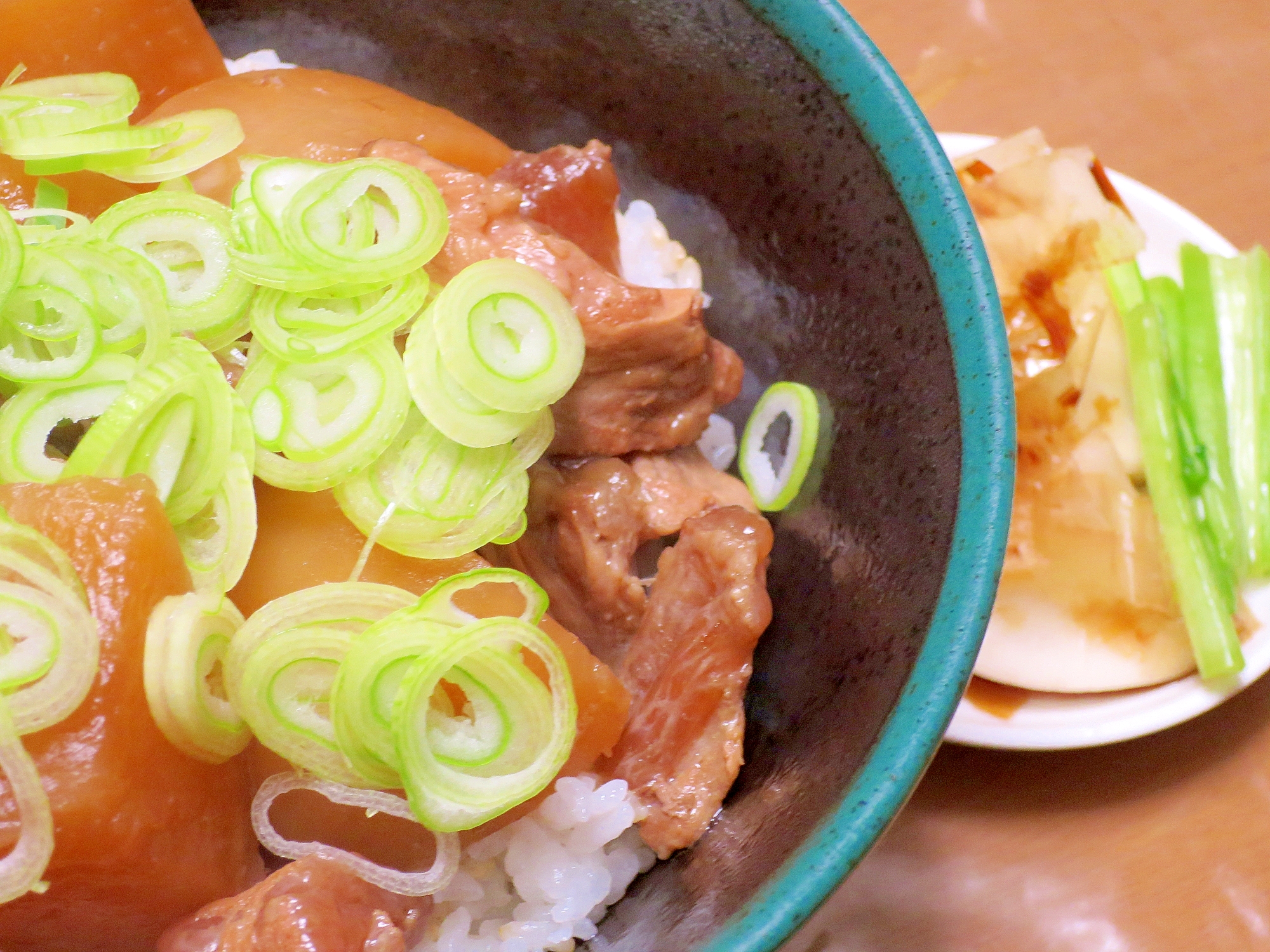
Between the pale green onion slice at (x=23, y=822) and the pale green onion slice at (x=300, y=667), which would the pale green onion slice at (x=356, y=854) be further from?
the pale green onion slice at (x=23, y=822)

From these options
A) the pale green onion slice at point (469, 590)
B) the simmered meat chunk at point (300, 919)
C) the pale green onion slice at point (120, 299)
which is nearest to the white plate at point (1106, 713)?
the pale green onion slice at point (469, 590)

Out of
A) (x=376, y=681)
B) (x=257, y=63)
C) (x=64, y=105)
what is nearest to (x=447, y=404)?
(x=376, y=681)

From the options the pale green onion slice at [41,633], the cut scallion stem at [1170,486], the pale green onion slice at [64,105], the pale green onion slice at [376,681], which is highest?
the pale green onion slice at [64,105]

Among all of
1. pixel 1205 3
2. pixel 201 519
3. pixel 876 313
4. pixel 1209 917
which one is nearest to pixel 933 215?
pixel 876 313

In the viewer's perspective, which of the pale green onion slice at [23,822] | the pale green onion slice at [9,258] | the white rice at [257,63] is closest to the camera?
the pale green onion slice at [23,822]

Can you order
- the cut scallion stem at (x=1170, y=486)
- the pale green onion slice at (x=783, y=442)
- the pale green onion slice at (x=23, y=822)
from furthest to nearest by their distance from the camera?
the cut scallion stem at (x=1170, y=486)
the pale green onion slice at (x=783, y=442)
the pale green onion slice at (x=23, y=822)

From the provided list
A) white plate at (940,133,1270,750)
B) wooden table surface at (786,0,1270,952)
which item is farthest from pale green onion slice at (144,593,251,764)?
white plate at (940,133,1270,750)
